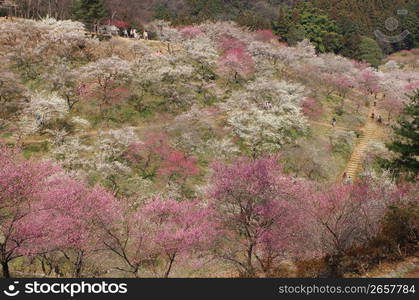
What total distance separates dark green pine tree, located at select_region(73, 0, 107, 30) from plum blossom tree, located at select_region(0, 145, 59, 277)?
42.4m

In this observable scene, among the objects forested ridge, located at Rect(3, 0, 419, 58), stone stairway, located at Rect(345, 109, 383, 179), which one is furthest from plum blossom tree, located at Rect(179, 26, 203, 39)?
stone stairway, located at Rect(345, 109, 383, 179)

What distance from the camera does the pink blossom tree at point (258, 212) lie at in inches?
702

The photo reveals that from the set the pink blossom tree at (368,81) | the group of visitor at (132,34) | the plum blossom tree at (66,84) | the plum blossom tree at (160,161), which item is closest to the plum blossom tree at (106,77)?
the plum blossom tree at (66,84)

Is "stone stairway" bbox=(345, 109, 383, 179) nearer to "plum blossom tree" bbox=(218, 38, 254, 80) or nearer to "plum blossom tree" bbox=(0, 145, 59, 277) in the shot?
"plum blossom tree" bbox=(218, 38, 254, 80)

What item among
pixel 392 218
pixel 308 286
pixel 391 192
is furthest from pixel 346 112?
pixel 308 286

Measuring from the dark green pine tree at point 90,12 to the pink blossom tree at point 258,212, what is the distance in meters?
44.1

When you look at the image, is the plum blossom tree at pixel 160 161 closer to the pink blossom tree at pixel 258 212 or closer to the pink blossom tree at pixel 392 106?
the pink blossom tree at pixel 258 212

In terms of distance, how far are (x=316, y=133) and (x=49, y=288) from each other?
35.3 metres

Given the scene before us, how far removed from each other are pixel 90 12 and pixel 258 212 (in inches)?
1858

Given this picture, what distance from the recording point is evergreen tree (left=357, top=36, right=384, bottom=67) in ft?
243

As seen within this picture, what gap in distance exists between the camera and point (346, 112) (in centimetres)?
4853

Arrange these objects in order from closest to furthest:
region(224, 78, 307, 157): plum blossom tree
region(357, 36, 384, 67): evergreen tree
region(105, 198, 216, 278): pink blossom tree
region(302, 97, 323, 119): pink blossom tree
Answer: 1. region(105, 198, 216, 278): pink blossom tree
2. region(224, 78, 307, 157): plum blossom tree
3. region(302, 97, 323, 119): pink blossom tree
4. region(357, 36, 384, 67): evergreen tree

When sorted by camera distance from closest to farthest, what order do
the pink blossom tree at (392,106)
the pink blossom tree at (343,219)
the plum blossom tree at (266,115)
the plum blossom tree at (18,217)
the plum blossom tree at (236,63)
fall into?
1. the plum blossom tree at (18,217)
2. the pink blossom tree at (343,219)
3. the plum blossom tree at (266,115)
4. the plum blossom tree at (236,63)
5. the pink blossom tree at (392,106)

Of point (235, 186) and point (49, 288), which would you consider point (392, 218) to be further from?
point (49, 288)
